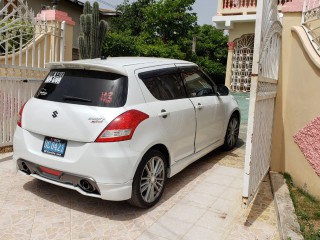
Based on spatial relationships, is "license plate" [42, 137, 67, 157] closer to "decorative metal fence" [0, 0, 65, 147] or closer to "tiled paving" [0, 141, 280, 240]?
"tiled paving" [0, 141, 280, 240]

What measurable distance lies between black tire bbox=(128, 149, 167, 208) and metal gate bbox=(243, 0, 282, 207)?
1033mm

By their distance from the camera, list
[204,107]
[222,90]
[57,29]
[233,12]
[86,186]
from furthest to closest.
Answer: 1. [233,12]
2. [57,29]
3. [222,90]
4. [204,107]
5. [86,186]

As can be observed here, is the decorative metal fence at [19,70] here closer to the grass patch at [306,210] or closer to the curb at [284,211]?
the curb at [284,211]

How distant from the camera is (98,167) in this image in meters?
3.30

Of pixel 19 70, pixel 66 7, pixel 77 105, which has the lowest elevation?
pixel 77 105

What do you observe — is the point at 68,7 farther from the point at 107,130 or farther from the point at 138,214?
the point at 138,214

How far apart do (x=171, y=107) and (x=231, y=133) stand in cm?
242

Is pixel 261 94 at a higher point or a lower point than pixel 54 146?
higher

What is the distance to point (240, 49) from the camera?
15.2 m

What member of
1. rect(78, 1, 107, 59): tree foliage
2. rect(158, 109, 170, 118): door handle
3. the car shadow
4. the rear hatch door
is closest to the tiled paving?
the car shadow

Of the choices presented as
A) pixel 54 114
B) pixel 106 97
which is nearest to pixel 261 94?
pixel 106 97

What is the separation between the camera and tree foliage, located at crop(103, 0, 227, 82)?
52.4ft

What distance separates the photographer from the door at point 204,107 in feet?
15.6

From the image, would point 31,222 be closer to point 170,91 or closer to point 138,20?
point 170,91
